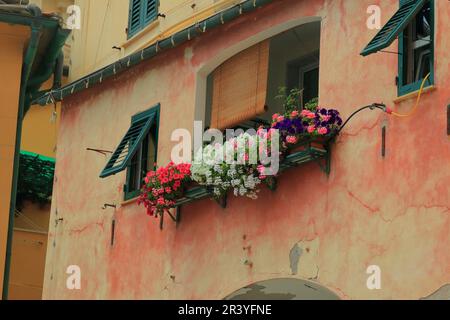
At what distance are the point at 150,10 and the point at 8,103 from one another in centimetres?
298

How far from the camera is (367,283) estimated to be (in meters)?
11.3

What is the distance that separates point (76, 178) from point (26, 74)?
2.08 meters

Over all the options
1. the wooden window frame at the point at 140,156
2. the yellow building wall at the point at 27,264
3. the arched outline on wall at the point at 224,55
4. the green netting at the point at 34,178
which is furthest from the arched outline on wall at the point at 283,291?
the green netting at the point at 34,178

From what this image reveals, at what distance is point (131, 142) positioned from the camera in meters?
15.7

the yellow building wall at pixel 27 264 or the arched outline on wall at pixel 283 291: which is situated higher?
the yellow building wall at pixel 27 264

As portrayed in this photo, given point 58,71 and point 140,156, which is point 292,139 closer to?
point 140,156

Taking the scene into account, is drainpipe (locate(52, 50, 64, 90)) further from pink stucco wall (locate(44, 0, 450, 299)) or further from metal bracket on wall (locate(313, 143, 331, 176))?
metal bracket on wall (locate(313, 143, 331, 176))

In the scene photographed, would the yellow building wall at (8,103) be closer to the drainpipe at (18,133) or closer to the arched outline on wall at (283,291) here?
the drainpipe at (18,133)

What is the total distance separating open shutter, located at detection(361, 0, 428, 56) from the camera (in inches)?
425

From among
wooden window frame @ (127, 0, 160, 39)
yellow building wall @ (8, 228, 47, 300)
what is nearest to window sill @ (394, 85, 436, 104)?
wooden window frame @ (127, 0, 160, 39)

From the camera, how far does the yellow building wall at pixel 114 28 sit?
16.1m

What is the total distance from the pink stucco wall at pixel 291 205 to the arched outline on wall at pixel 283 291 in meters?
0.13

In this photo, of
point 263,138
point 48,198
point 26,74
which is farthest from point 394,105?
point 48,198
